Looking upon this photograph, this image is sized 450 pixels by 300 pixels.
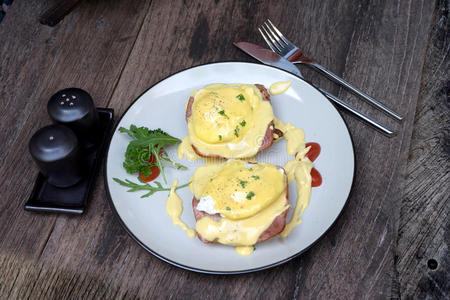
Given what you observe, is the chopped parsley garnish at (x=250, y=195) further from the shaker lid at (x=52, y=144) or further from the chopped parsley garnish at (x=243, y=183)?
the shaker lid at (x=52, y=144)

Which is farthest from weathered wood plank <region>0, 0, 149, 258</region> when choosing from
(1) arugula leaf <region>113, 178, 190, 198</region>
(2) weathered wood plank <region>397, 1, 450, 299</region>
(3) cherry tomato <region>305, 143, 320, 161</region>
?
(2) weathered wood plank <region>397, 1, 450, 299</region>

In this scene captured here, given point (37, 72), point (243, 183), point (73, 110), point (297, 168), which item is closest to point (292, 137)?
point (297, 168)

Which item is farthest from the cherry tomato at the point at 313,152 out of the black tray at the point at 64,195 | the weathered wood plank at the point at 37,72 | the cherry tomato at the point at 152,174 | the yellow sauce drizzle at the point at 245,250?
the weathered wood plank at the point at 37,72

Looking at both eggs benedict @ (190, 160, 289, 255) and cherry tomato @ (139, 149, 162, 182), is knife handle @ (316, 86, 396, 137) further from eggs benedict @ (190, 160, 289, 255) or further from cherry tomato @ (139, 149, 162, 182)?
cherry tomato @ (139, 149, 162, 182)

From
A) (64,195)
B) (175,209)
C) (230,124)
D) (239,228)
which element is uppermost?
(230,124)

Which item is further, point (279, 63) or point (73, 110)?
point (279, 63)

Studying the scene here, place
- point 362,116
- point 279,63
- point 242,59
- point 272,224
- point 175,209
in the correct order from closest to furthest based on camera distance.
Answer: point 272,224
point 175,209
point 362,116
point 279,63
point 242,59

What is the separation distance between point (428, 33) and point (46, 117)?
2043mm

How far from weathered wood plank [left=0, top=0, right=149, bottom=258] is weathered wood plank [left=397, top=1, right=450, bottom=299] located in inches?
58.2

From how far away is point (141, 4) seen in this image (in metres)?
2.64

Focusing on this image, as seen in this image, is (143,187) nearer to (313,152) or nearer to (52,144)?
(52,144)

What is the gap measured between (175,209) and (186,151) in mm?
296

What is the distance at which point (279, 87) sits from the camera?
2154 mm

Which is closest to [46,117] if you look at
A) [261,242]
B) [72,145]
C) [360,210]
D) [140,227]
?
[72,145]
